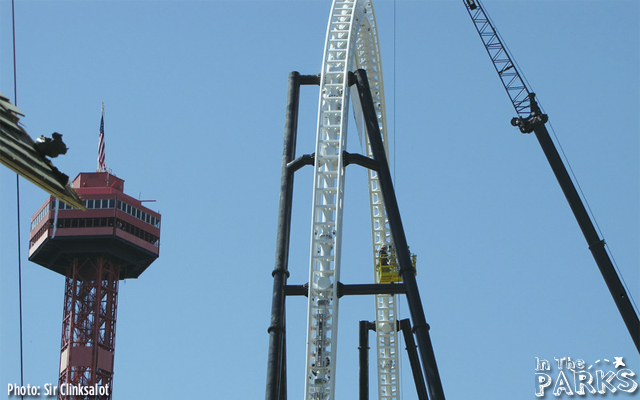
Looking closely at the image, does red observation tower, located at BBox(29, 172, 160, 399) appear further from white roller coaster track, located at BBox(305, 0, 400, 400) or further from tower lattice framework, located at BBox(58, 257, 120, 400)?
white roller coaster track, located at BBox(305, 0, 400, 400)

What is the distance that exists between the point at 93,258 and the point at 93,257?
0.30 m

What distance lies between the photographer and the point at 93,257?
473 ft

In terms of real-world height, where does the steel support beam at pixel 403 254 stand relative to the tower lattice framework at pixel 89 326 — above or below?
below

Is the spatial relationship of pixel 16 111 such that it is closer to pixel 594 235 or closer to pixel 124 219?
pixel 594 235

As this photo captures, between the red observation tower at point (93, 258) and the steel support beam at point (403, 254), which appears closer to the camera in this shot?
the steel support beam at point (403, 254)

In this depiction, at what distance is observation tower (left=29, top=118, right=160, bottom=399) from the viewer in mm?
140125

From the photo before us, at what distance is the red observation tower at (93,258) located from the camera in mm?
140125

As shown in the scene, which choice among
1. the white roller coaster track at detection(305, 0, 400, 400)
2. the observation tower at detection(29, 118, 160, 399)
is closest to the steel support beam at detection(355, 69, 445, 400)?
the white roller coaster track at detection(305, 0, 400, 400)

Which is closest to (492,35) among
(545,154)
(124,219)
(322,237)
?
(545,154)

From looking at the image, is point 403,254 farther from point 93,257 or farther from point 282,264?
point 93,257

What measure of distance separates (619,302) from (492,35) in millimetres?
22326

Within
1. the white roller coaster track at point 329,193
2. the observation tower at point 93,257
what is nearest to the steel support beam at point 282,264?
the white roller coaster track at point 329,193

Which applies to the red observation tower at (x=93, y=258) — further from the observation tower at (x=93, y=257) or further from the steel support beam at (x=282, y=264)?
the steel support beam at (x=282, y=264)

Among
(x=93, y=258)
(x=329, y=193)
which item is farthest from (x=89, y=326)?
(x=329, y=193)
